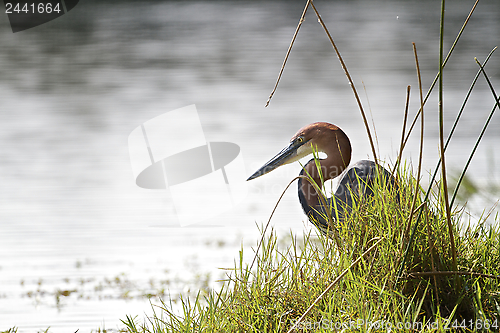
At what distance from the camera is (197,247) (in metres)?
2.63

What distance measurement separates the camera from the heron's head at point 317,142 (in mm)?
1950

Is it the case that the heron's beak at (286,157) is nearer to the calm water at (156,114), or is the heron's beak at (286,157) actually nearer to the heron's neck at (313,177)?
the heron's neck at (313,177)

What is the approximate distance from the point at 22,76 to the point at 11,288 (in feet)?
16.3

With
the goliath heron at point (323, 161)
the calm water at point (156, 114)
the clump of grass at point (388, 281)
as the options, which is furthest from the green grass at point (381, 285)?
the calm water at point (156, 114)

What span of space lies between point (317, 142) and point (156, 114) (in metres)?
3.17

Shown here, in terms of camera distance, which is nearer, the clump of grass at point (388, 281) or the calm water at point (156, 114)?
the clump of grass at point (388, 281)

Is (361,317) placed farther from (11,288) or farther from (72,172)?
(72,172)

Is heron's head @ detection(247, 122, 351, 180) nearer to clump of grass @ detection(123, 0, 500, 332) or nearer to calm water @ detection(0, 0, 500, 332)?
calm water @ detection(0, 0, 500, 332)

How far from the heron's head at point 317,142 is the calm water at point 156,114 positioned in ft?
0.97

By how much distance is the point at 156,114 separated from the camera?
4.92 metres

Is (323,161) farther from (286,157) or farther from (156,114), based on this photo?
(156,114)

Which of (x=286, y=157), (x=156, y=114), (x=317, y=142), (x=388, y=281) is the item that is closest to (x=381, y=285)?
(x=388, y=281)

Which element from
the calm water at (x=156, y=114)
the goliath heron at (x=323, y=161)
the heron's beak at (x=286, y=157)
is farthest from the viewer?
the calm water at (x=156, y=114)

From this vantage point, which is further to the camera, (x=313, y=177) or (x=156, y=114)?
(x=156, y=114)
